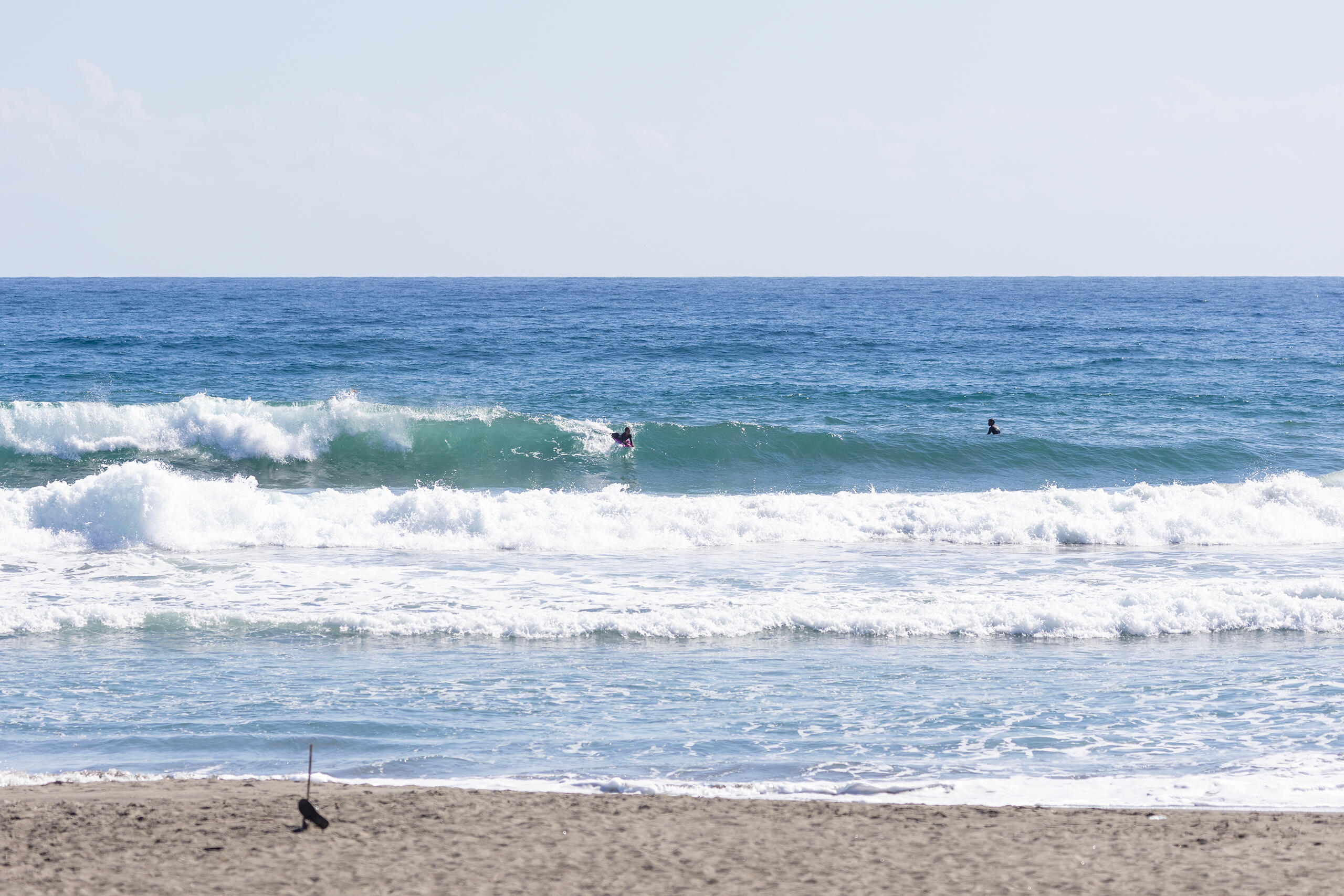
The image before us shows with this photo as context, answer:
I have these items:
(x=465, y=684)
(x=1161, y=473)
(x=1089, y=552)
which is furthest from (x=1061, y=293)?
(x=465, y=684)

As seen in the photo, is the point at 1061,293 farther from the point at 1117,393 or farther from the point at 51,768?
the point at 51,768

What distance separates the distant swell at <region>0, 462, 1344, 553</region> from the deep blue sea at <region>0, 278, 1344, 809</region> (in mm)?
74

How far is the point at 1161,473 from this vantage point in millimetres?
22922

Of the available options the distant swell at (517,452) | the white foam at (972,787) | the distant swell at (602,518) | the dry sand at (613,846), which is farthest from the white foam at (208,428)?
the dry sand at (613,846)

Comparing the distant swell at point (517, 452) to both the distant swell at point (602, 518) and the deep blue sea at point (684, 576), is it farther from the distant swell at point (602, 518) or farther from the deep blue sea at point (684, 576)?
the distant swell at point (602, 518)

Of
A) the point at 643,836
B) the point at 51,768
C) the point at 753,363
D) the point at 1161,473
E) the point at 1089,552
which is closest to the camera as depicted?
the point at 643,836

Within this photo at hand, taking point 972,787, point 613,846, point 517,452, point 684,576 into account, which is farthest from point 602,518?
point 613,846

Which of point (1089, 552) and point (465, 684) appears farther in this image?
point (1089, 552)

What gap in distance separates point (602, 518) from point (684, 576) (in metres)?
3.18

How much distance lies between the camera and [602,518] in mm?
17078

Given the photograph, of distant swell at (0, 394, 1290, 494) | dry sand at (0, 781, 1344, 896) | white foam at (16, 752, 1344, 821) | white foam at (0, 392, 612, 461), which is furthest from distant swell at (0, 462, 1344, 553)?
dry sand at (0, 781, 1344, 896)

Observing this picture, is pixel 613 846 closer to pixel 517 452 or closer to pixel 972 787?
pixel 972 787

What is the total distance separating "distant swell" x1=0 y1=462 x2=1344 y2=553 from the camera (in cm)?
1597

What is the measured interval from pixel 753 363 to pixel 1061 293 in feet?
202
